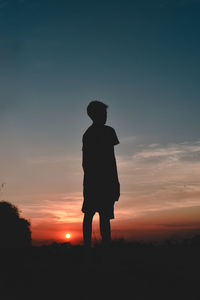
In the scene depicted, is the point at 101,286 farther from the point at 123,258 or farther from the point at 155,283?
the point at 123,258

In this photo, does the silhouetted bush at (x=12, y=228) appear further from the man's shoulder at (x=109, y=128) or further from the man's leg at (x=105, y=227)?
the man's shoulder at (x=109, y=128)

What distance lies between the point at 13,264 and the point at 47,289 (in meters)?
2.55

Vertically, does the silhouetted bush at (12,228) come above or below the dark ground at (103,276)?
above

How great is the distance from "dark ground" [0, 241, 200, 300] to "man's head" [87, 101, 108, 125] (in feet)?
8.92

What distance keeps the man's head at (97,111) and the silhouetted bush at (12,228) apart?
7.02 meters

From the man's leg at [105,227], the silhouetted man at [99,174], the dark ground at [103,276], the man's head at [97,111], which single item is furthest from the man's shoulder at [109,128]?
the dark ground at [103,276]

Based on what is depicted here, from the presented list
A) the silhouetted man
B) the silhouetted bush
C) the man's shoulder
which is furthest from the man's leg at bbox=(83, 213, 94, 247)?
the silhouetted bush

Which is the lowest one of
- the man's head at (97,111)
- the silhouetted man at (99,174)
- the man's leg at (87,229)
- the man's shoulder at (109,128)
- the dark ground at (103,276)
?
the dark ground at (103,276)

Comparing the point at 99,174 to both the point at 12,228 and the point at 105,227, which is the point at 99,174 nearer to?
the point at 105,227

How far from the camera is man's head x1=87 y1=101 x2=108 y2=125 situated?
22.0 feet

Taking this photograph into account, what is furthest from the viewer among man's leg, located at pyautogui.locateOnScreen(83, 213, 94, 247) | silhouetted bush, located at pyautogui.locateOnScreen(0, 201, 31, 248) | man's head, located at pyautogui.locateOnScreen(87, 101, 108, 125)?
silhouetted bush, located at pyautogui.locateOnScreen(0, 201, 31, 248)

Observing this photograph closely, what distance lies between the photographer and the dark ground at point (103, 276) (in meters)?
4.48

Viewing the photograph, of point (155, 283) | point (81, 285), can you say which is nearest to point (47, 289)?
point (81, 285)

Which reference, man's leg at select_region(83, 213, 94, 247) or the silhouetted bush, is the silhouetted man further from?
the silhouetted bush
